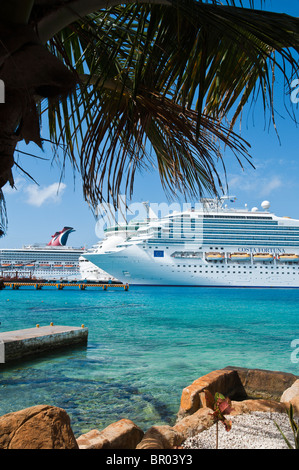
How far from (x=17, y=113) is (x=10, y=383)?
22.7ft

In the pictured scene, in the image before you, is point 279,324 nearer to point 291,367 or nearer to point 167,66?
point 291,367

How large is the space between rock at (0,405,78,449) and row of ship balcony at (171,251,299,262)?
4530 cm

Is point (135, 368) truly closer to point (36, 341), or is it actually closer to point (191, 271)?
point (36, 341)

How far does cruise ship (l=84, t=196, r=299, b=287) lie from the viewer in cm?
4650

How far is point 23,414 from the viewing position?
6.72 feet

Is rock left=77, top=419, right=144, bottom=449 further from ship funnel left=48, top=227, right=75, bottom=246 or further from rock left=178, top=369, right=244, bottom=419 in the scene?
ship funnel left=48, top=227, right=75, bottom=246

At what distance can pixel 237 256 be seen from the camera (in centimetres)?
4891

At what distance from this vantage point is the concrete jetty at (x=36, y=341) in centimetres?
833

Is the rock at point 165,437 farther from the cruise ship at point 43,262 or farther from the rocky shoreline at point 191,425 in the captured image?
the cruise ship at point 43,262

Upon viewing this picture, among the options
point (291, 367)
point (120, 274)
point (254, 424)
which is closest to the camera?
point (254, 424)

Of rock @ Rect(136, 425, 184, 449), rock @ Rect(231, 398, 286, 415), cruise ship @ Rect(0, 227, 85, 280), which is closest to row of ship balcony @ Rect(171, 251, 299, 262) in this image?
cruise ship @ Rect(0, 227, 85, 280)

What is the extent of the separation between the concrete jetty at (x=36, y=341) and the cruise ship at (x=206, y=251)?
34.3 metres

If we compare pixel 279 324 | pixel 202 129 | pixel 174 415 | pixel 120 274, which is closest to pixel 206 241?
pixel 120 274

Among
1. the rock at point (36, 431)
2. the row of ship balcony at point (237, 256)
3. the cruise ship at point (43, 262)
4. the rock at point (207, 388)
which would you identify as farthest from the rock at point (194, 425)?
the cruise ship at point (43, 262)
